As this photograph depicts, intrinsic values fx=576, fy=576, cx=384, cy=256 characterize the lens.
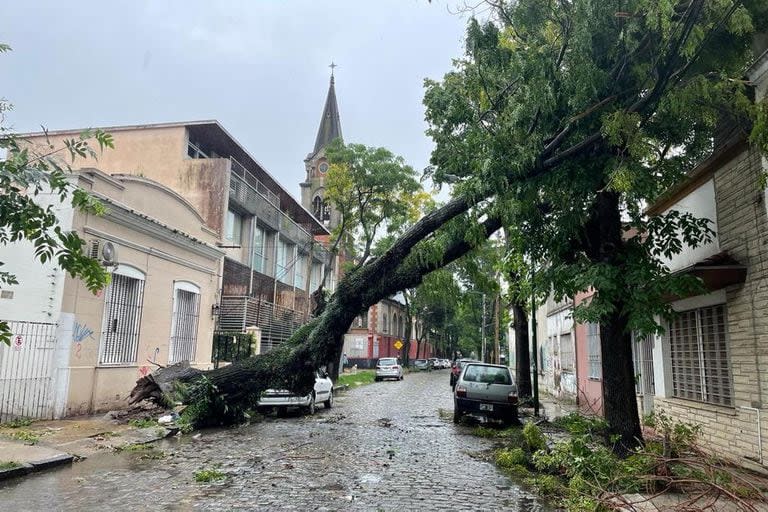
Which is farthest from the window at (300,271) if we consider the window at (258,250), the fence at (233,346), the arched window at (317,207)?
the fence at (233,346)

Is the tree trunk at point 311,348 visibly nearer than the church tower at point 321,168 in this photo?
Yes

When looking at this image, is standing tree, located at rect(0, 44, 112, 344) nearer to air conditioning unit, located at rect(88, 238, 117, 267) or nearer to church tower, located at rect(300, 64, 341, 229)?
air conditioning unit, located at rect(88, 238, 117, 267)

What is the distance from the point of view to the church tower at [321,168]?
49.7 m

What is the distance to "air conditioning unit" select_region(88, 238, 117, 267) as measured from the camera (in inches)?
560

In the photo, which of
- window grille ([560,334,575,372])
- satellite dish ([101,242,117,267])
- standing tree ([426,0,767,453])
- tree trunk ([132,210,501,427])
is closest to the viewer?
standing tree ([426,0,767,453])

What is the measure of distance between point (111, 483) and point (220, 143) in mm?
20878

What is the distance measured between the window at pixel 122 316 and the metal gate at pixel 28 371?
1618 millimetres

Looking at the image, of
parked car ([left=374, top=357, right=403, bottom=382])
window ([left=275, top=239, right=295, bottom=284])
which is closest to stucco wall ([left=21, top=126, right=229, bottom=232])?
window ([left=275, top=239, right=295, bottom=284])

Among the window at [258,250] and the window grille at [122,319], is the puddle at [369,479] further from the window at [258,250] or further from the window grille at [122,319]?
the window at [258,250]

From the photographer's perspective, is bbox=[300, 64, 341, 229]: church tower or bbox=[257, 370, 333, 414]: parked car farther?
bbox=[300, 64, 341, 229]: church tower

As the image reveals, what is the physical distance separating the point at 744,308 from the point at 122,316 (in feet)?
47.4

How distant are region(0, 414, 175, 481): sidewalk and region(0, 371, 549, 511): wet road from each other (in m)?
0.26

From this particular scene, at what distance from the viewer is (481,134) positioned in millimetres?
9938

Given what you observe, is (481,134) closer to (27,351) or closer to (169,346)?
(27,351)
